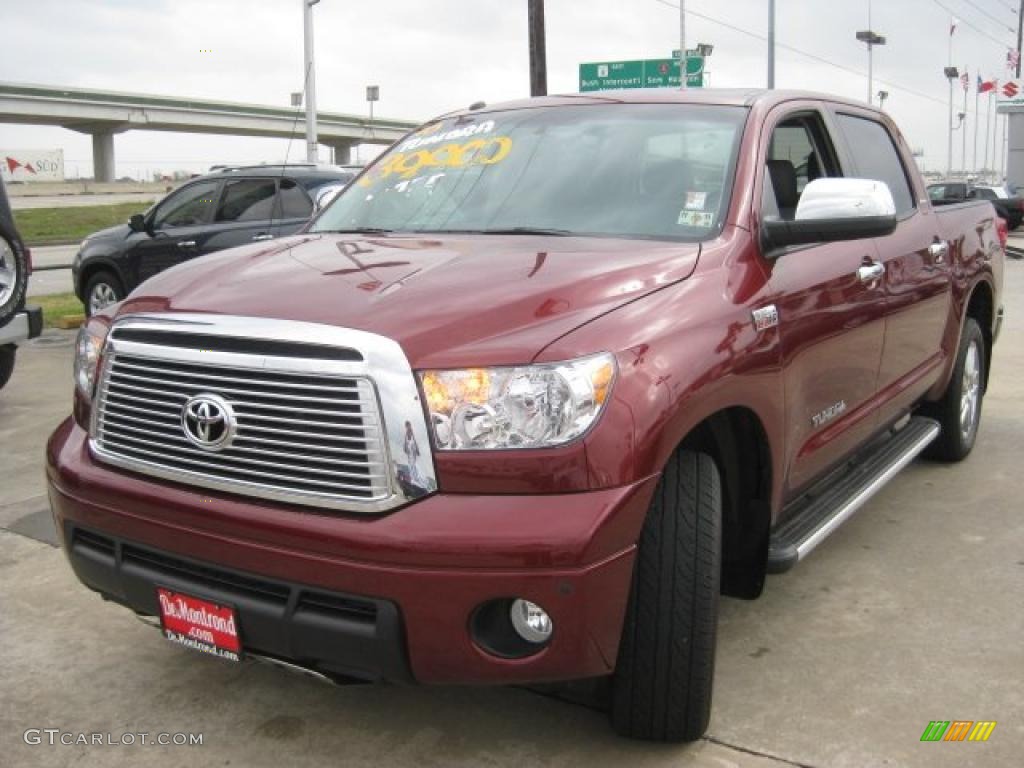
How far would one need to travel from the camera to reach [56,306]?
1249cm

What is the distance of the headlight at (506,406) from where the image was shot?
7.69 feet

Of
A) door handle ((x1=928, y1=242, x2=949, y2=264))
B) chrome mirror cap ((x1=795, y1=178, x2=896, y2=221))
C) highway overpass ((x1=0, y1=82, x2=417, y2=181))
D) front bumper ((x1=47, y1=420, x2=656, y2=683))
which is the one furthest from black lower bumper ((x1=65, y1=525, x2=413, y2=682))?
highway overpass ((x1=0, y1=82, x2=417, y2=181))

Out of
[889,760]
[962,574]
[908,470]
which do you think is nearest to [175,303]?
[889,760]

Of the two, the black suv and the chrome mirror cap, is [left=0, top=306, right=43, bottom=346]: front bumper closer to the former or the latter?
the black suv

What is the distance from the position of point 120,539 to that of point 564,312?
4.25 feet

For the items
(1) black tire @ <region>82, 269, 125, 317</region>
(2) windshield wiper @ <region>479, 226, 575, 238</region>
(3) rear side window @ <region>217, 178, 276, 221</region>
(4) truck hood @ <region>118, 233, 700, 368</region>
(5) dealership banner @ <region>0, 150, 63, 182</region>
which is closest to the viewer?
(4) truck hood @ <region>118, 233, 700, 368</region>

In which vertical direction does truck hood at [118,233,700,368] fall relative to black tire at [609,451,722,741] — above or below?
above

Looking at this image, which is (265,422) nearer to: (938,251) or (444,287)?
(444,287)

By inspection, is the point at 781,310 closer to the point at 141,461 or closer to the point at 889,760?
the point at 889,760

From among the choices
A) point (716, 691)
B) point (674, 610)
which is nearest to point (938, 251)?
point (716, 691)

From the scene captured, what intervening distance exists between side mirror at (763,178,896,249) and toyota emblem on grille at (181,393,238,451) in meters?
1.69

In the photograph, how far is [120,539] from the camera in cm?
271

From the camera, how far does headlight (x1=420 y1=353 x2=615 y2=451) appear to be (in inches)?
92.3

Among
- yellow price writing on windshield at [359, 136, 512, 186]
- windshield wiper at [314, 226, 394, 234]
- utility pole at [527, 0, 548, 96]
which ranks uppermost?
utility pole at [527, 0, 548, 96]
